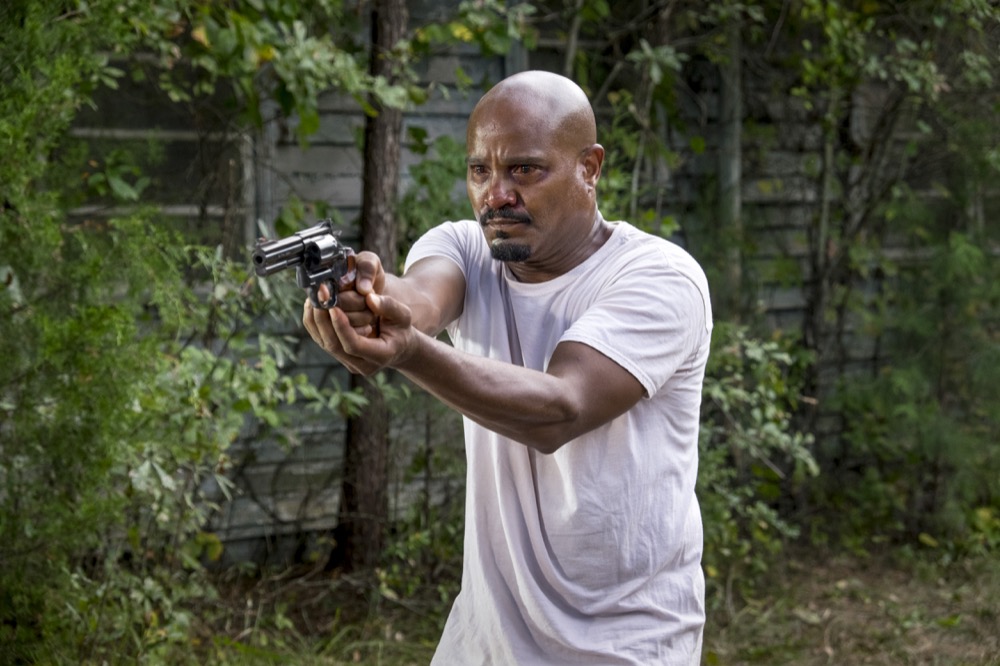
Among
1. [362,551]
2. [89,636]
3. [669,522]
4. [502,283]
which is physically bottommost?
[362,551]

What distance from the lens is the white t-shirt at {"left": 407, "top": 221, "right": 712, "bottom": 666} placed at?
2.23 metres

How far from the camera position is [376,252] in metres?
5.65

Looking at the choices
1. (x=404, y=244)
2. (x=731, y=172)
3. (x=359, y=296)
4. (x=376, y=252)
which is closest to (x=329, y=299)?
(x=359, y=296)

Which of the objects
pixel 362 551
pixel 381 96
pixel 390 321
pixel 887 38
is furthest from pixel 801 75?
pixel 390 321

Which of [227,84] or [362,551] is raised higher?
[227,84]

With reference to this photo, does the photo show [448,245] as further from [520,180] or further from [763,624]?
[763,624]

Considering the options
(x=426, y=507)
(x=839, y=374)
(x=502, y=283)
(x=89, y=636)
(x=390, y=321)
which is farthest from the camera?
(x=839, y=374)

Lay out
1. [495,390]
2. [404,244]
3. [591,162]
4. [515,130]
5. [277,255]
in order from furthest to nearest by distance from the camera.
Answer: [404,244] < [591,162] < [515,130] < [495,390] < [277,255]

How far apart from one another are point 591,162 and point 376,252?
3297mm

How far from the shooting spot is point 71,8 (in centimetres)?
375

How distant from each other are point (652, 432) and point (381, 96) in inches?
117

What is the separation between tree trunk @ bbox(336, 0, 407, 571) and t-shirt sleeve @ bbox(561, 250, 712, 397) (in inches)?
134

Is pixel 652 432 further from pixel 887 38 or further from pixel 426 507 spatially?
pixel 887 38

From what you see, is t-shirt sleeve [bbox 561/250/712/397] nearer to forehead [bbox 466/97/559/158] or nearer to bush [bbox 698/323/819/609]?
forehead [bbox 466/97/559/158]
